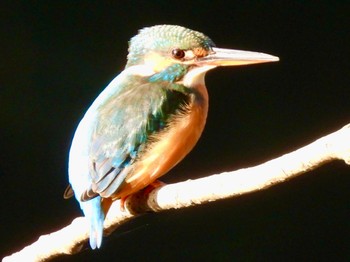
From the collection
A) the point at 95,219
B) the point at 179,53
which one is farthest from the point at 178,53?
the point at 95,219

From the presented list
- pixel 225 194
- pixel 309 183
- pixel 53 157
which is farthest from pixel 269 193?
pixel 225 194

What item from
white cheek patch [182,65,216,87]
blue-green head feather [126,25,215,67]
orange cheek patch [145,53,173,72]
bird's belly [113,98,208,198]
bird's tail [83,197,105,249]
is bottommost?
bird's tail [83,197,105,249]

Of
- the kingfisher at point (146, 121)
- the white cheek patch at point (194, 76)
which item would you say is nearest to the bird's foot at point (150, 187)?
the kingfisher at point (146, 121)

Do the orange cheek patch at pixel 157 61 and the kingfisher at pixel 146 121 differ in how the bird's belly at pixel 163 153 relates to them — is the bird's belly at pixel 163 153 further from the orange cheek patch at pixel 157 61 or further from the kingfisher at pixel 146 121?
the orange cheek patch at pixel 157 61

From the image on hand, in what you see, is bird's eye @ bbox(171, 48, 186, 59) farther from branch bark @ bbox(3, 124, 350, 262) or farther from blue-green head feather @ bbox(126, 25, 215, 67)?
branch bark @ bbox(3, 124, 350, 262)

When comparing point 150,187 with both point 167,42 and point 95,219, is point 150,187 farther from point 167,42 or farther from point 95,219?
point 167,42

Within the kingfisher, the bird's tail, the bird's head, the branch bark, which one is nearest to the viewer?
the branch bark

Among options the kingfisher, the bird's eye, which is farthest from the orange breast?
the bird's eye

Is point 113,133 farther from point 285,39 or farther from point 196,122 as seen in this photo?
point 285,39
